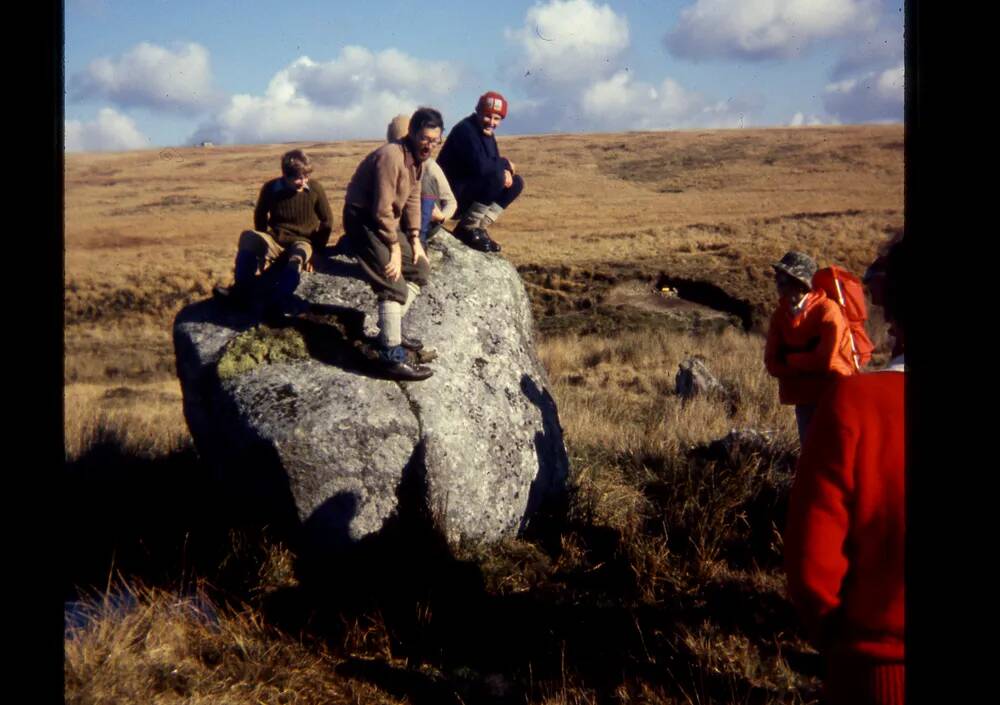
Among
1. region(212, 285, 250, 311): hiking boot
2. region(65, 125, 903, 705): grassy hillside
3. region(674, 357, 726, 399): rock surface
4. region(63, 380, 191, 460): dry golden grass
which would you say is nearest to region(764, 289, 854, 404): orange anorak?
region(65, 125, 903, 705): grassy hillside

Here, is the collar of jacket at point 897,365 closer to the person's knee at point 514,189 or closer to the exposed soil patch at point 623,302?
the person's knee at point 514,189

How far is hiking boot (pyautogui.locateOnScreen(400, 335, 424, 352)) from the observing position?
5227 millimetres

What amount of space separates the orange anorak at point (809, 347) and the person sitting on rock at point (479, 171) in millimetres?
2408

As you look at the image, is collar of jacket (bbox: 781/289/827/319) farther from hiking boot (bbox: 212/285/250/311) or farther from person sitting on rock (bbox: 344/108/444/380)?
hiking boot (bbox: 212/285/250/311)

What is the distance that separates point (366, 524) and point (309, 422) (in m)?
0.64

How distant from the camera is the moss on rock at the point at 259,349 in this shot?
5188mm

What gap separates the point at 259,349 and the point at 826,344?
3368 mm

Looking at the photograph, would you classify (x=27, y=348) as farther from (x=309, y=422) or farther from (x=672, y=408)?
(x=672, y=408)

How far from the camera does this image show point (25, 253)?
190 centimetres

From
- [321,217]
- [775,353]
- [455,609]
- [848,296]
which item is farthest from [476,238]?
[455,609]

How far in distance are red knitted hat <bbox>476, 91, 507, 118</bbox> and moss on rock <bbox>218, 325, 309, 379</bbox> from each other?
7.35 ft

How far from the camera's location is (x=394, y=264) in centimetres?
523

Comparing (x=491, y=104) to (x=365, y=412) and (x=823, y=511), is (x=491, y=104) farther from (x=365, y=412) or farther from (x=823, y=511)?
(x=823, y=511)

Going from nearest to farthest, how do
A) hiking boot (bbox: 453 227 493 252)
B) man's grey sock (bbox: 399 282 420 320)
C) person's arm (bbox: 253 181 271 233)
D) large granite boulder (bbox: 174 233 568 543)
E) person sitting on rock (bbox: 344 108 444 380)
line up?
1. large granite boulder (bbox: 174 233 568 543)
2. person sitting on rock (bbox: 344 108 444 380)
3. man's grey sock (bbox: 399 282 420 320)
4. person's arm (bbox: 253 181 271 233)
5. hiking boot (bbox: 453 227 493 252)
